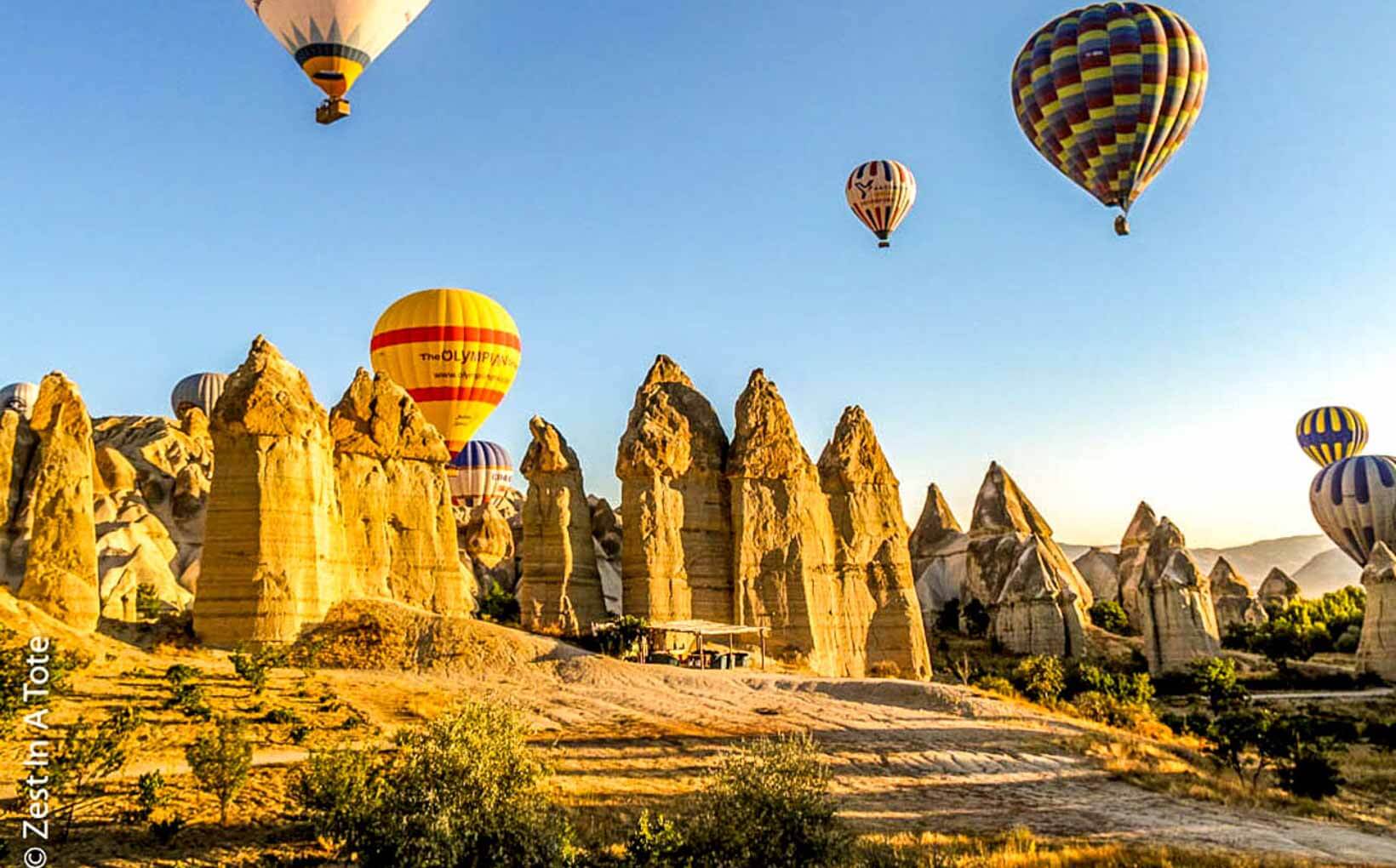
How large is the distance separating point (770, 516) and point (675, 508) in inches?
162

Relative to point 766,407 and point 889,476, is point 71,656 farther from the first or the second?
point 889,476

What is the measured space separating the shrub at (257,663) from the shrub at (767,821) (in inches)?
607

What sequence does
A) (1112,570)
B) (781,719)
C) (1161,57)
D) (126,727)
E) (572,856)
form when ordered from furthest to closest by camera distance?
(1112,570), (1161,57), (781,719), (126,727), (572,856)

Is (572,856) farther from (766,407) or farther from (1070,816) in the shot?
(766,407)

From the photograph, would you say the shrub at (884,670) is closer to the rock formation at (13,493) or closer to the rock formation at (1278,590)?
the rock formation at (13,493)

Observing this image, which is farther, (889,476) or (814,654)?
(889,476)

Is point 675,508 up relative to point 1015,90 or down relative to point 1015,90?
down

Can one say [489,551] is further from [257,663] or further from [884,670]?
[257,663]

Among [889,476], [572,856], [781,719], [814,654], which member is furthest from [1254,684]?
[572,856]

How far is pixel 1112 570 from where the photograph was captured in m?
92.9

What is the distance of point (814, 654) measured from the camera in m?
45.9

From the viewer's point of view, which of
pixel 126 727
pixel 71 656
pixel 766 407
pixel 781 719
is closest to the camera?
pixel 126 727

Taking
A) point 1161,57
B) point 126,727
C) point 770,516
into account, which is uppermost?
point 1161,57

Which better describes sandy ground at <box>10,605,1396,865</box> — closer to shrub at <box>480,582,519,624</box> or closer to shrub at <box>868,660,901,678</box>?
shrub at <box>868,660,901,678</box>
